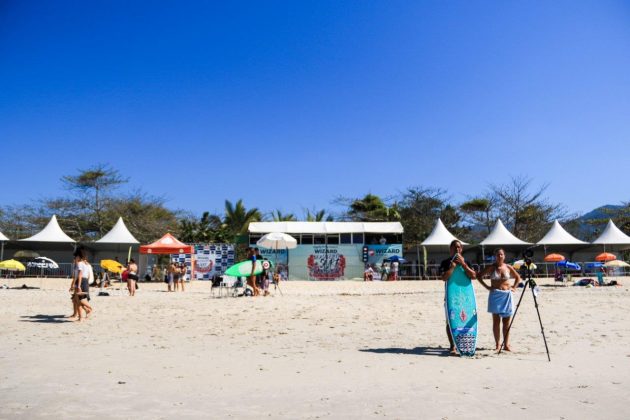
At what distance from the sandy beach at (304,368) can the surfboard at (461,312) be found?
24cm

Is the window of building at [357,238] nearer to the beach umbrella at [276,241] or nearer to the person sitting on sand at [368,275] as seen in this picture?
the person sitting on sand at [368,275]

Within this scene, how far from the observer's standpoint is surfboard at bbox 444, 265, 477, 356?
614 centimetres

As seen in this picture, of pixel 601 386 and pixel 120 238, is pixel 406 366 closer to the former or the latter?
pixel 601 386

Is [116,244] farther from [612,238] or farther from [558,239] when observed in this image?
[612,238]

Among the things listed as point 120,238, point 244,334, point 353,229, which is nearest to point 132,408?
point 244,334

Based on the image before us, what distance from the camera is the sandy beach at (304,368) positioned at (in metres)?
3.96

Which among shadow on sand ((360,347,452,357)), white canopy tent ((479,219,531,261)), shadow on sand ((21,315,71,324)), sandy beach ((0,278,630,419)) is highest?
white canopy tent ((479,219,531,261))

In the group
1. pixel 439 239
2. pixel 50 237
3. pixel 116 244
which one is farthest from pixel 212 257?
pixel 439 239

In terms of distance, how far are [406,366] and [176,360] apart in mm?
2844

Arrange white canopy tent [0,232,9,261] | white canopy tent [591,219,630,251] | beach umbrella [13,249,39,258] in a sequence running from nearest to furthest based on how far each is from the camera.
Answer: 1. white canopy tent [0,232,9,261]
2. beach umbrella [13,249,39,258]
3. white canopy tent [591,219,630,251]

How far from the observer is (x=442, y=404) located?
13.3 feet

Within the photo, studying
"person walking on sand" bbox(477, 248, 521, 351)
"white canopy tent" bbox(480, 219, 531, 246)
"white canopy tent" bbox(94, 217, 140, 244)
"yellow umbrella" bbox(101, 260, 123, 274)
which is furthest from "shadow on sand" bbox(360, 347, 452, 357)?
"white canopy tent" bbox(480, 219, 531, 246)

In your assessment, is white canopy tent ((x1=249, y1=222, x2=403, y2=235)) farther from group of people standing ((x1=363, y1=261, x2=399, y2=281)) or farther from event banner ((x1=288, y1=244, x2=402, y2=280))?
group of people standing ((x1=363, y1=261, x2=399, y2=281))

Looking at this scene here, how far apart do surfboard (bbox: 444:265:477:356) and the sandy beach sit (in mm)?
244
